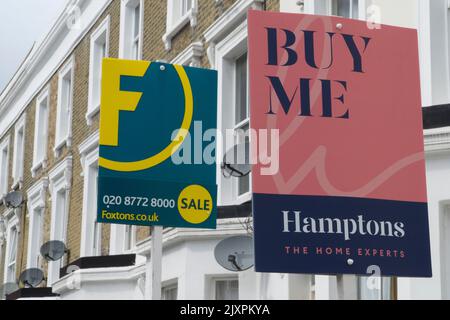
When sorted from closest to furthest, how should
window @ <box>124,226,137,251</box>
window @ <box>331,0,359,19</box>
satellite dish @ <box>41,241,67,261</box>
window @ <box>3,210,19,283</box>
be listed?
window @ <box>331,0,359,19</box>, window @ <box>124,226,137,251</box>, satellite dish @ <box>41,241,67,261</box>, window @ <box>3,210,19,283</box>

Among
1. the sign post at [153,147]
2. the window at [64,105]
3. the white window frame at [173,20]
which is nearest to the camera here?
the sign post at [153,147]

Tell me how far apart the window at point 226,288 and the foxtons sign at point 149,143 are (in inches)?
124

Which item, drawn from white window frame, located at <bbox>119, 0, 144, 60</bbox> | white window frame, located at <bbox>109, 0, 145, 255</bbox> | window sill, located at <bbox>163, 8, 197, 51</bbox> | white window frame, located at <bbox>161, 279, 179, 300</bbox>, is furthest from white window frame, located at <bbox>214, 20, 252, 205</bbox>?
white window frame, located at <bbox>119, 0, 144, 60</bbox>

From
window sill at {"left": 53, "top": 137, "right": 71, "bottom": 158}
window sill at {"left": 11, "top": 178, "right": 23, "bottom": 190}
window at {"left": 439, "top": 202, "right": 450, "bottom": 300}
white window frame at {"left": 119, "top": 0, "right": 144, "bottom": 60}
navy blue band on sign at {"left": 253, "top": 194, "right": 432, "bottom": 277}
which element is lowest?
navy blue band on sign at {"left": 253, "top": 194, "right": 432, "bottom": 277}

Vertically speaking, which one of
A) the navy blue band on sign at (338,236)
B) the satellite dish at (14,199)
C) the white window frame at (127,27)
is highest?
the white window frame at (127,27)

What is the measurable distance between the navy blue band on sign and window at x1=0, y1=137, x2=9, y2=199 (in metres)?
22.4

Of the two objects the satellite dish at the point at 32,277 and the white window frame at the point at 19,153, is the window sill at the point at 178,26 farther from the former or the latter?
the white window frame at the point at 19,153

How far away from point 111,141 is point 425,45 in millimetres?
3106

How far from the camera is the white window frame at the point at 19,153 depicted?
26312 mm

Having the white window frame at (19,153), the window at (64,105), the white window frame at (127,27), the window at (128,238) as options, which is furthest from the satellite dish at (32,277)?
the white window frame at (19,153)

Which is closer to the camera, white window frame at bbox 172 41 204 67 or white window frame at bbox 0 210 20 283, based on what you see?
white window frame at bbox 172 41 204 67

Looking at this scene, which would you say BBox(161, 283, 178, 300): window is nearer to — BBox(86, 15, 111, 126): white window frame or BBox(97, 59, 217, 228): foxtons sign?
BBox(97, 59, 217, 228): foxtons sign

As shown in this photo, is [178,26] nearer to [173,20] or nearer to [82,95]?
[173,20]

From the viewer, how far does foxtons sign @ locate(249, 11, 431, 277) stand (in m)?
6.33
